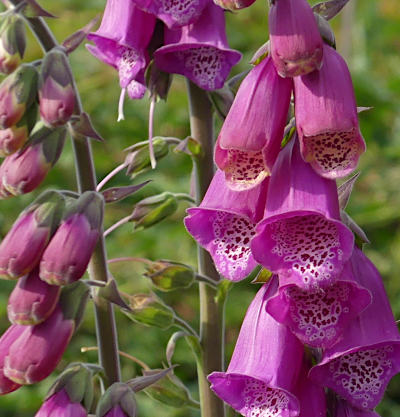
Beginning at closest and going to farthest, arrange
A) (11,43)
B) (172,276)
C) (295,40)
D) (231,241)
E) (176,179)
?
(295,40) < (231,241) < (11,43) < (172,276) < (176,179)

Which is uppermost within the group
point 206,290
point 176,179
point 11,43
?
point 11,43

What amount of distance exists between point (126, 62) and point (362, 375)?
1.35 ft

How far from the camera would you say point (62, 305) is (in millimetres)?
1009

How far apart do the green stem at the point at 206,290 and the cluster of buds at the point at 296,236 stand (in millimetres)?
165

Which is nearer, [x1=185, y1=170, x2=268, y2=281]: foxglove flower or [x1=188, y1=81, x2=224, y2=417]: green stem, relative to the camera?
[x1=185, y1=170, x2=268, y2=281]: foxglove flower

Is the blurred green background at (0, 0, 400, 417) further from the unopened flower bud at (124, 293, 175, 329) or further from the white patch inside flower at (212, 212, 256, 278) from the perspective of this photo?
the white patch inside flower at (212, 212, 256, 278)

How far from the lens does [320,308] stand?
0.83m

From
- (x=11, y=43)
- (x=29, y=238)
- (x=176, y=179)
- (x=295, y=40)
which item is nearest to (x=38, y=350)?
(x=29, y=238)

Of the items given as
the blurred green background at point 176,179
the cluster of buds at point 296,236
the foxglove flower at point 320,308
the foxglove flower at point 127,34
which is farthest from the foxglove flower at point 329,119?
the blurred green background at point 176,179

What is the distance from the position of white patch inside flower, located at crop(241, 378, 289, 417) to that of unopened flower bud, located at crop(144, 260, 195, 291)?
0.71ft

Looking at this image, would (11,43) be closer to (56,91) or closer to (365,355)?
(56,91)

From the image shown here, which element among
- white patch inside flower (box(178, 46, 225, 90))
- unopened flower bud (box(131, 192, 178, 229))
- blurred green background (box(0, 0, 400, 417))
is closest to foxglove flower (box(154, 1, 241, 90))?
white patch inside flower (box(178, 46, 225, 90))

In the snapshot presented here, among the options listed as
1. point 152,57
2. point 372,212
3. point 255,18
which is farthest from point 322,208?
point 255,18

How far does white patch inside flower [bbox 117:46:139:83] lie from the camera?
3.16ft
